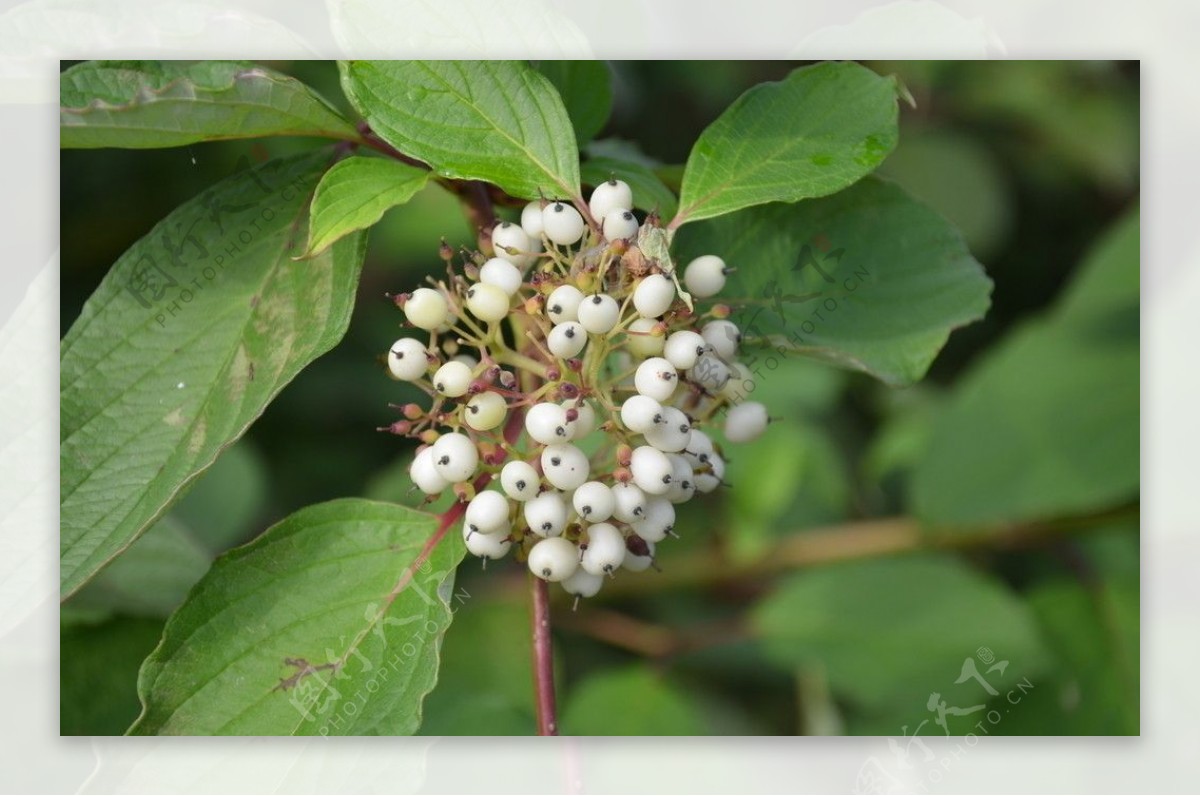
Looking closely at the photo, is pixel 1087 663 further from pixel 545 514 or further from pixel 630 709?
pixel 545 514

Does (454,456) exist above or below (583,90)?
below

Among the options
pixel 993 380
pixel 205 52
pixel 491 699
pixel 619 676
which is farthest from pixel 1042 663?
pixel 205 52

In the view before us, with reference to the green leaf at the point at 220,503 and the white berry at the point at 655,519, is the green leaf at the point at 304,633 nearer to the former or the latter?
the white berry at the point at 655,519

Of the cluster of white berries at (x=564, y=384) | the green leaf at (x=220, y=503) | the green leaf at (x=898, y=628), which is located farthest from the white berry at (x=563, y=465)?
the green leaf at (x=898, y=628)

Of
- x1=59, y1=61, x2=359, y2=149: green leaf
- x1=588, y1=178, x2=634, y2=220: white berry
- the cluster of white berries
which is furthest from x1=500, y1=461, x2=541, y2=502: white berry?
x1=59, y1=61, x2=359, y2=149: green leaf

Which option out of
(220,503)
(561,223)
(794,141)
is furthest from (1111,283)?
(220,503)

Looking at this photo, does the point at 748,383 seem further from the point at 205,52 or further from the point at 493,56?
the point at 205,52

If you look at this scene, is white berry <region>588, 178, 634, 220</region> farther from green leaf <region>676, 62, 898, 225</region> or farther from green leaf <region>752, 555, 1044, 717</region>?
green leaf <region>752, 555, 1044, 717</region>
